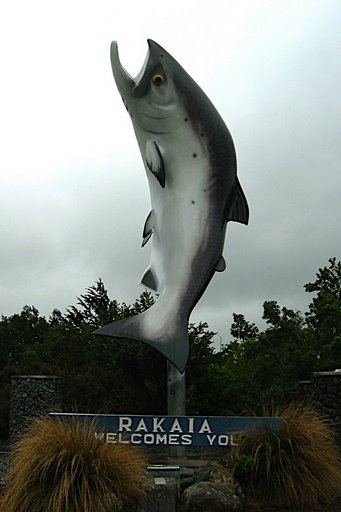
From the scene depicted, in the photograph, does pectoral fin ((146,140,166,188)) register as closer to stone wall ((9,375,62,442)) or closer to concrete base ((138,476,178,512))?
concrete base ((138,476,178,512))

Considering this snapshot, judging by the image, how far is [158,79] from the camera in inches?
344

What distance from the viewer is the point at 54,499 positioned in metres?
6.02

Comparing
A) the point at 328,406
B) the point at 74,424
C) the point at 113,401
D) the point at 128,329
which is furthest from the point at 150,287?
the point at 113,401

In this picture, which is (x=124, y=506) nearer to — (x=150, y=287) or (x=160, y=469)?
(x=160, y=469)

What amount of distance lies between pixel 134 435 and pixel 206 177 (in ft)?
11.4

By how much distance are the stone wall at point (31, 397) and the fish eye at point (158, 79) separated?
8091 millimetres

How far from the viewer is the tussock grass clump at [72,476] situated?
609 cm

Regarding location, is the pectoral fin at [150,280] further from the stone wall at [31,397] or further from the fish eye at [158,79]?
the stone wall at [31,397]

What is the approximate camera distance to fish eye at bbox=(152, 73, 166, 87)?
8734mm

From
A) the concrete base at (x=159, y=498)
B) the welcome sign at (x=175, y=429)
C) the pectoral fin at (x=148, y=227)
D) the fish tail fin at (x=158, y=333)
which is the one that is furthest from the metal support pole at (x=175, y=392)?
the concrete base at (x=159, y=498)

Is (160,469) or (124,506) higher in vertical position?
(160,469)

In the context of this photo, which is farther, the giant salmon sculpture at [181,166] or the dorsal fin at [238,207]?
the dorsal fin at [238,207]

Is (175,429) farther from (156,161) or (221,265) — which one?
(156,161)

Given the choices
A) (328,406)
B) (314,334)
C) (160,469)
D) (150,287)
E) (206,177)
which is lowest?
(160,469)
